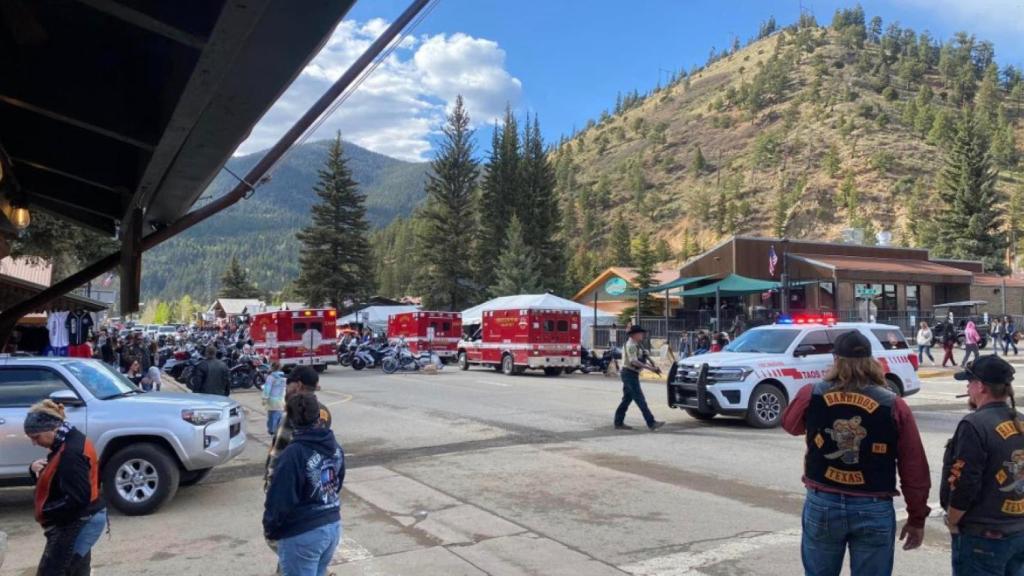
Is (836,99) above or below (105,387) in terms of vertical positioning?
above

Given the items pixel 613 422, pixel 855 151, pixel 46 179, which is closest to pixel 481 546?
pixel 46 179

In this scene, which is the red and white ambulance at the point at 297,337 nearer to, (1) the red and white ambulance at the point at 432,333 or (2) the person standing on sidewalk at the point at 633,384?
(1) the red and white ambulance at the point at 432,333

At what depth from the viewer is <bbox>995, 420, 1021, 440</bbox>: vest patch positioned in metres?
3.67

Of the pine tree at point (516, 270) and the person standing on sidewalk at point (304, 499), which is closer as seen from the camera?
the person standing on sidewalk at point (304, 499)

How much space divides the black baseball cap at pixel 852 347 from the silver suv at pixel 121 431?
681 cm

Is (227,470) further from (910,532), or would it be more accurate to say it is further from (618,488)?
(910,532)

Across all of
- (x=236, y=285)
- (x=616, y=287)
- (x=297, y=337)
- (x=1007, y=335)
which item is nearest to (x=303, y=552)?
(x=297, y=337)

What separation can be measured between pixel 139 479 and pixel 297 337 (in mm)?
23116

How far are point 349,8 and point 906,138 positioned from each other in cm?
11817

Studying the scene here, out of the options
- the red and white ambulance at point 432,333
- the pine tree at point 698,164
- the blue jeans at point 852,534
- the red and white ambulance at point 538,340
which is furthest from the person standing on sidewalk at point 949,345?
the pine tree at point 698,164

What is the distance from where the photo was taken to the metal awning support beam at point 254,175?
542cm

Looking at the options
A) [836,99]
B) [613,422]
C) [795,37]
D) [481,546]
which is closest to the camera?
[481,546]

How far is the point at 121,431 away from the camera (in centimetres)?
802

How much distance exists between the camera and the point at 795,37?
176000 millimetres
